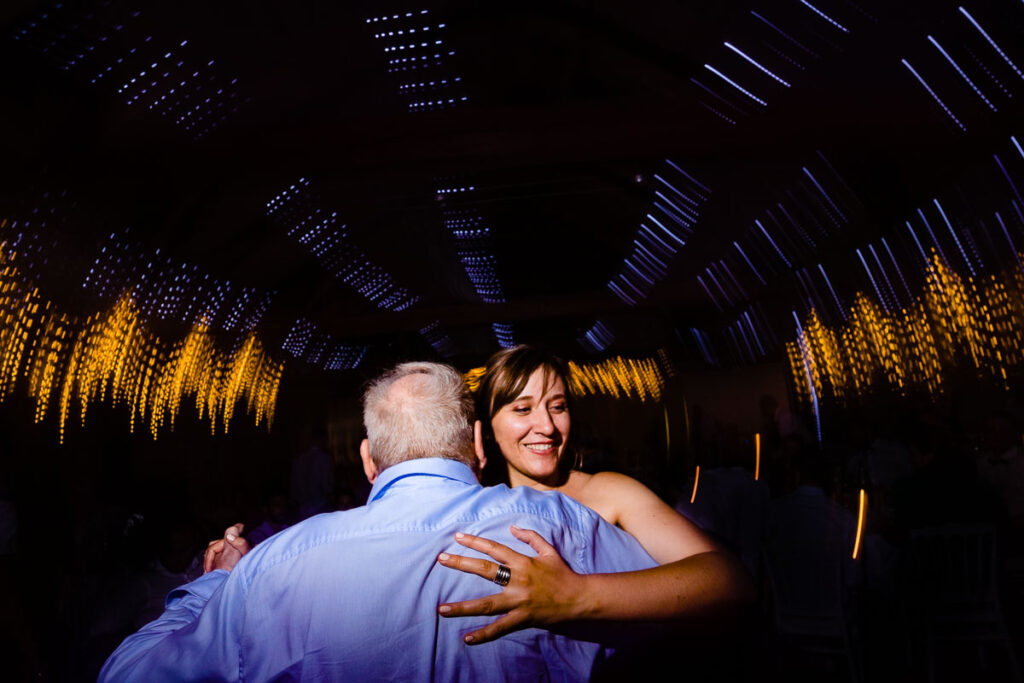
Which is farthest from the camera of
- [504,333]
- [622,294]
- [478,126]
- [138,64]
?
[504,333]

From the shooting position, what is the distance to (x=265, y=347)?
8492mm

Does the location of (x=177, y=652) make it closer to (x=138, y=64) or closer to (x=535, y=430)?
(x=535, y=430)

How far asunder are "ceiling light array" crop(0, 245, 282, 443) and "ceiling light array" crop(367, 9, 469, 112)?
2584mm

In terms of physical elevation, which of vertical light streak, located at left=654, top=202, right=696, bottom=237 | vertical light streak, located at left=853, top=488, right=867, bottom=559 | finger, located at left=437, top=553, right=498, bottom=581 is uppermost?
vertical light streak, located at left=654, top=202, right=696, bottom=237

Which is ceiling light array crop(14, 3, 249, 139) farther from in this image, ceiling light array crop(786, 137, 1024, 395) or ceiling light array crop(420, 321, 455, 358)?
ceiling light array crop(420, 321, 455, 358)

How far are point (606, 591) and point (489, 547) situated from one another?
0.67 feet

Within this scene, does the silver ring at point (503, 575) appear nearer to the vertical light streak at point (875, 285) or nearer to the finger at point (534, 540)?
the finger at point (534, 540)

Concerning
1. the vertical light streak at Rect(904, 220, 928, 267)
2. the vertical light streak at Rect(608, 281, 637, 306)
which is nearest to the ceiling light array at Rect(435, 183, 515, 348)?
the vertical light streak at Rect(608, 281, 637, 306)

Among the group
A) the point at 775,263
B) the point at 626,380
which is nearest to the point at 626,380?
the point at 626,380

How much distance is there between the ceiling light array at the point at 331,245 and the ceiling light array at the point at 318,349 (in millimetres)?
839

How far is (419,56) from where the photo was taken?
191 inches

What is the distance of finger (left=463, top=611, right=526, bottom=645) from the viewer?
1.03 meters

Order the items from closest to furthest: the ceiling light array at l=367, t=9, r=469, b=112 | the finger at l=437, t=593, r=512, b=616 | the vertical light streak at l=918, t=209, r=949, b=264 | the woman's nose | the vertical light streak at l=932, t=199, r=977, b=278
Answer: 1. the finger at l=437, t=593, r=512, b=616
2. the woman's nose
3. the ceiling light array at l=367, t=9, r=469, b=112
4. the vertical light streak at l=932, t=199, r=977, b=278
5. the vertical light streak at l=918, t=209, r=949, b=264

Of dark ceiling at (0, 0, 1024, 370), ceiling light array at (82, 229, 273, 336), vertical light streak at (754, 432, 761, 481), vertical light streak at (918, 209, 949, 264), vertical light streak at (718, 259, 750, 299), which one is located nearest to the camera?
dark ceiling at (0, 0, 1024, 370)
